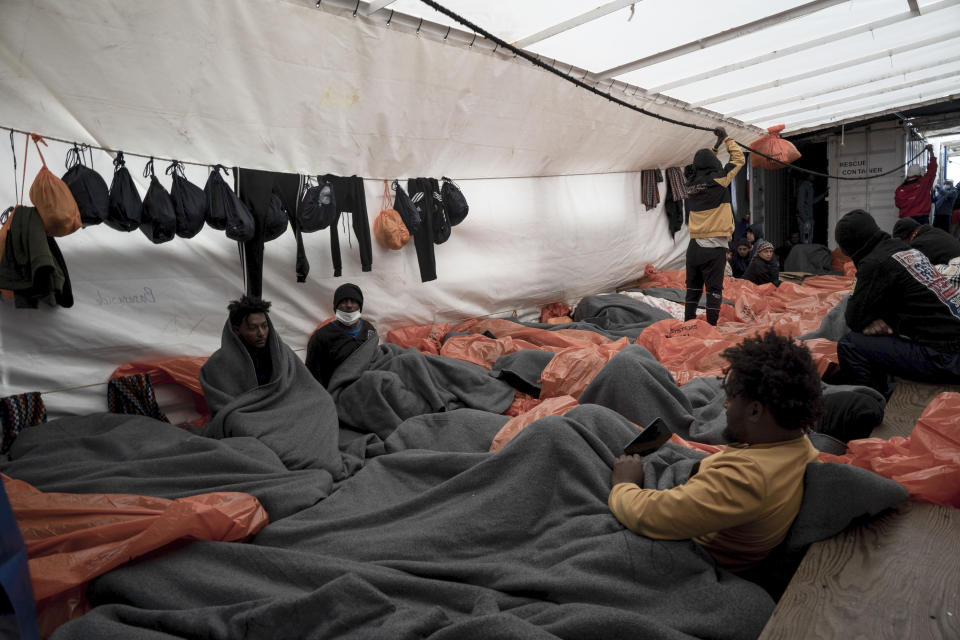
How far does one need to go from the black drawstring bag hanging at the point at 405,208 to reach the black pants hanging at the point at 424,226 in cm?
12

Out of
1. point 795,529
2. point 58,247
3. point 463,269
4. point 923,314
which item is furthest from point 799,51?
point 58,247

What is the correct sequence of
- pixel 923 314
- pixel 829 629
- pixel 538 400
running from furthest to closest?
pixel 538 400 < pixel 923 314 < pixel 829 629

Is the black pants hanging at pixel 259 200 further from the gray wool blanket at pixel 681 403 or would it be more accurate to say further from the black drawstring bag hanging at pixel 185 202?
the gray wool blanket at pixel 681 403

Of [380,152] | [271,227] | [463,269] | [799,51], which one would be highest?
[799,51]

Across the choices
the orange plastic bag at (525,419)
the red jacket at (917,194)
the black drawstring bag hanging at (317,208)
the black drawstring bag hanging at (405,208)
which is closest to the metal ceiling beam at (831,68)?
the black drawstring bag hanging at (405,208)

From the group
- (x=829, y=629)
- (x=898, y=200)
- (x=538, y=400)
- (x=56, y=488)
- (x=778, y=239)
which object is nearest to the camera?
(x=829, y=629)

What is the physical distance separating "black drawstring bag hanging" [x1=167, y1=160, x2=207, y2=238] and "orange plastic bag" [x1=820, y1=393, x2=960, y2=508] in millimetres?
3223

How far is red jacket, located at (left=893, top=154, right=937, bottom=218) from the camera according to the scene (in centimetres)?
831

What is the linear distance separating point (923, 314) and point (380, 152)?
340 centimetres

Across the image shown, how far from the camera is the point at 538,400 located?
3.38m

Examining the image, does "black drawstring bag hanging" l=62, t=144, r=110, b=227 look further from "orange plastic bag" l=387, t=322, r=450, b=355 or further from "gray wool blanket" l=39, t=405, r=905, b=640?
"orange plastic bag" l=387, t=322, r=450, b=355

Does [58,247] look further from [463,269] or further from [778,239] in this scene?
[778,239]

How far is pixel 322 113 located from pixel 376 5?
2.53 ft

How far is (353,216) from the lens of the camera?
4078 millimetres
